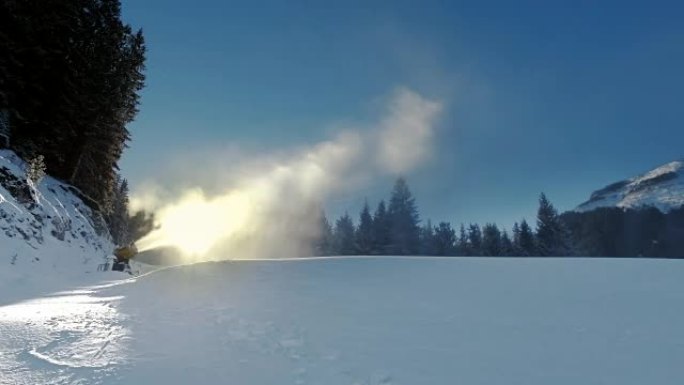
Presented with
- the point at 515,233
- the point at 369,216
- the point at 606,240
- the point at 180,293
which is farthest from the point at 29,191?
the point at 606,240

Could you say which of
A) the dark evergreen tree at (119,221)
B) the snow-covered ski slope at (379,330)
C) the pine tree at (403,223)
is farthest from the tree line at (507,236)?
the snow-covered ski slope at (379,330)

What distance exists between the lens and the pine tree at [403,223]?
172 feet

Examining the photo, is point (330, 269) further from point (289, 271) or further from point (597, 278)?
point (597, 278)

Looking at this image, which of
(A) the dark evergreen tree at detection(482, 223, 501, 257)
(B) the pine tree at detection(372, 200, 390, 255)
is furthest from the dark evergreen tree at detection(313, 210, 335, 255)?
(A) the dark evergreen tree at detection(482, 223, 501, 257)

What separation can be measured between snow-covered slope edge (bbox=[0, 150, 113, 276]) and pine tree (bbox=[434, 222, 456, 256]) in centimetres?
5178

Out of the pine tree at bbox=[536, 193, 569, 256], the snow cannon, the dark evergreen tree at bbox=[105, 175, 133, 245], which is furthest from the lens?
the pine tree at bbox=[536, 193, 569, 256]

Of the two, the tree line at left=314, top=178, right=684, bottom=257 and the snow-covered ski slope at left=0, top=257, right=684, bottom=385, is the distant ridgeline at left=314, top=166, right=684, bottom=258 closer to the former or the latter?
the tree line at left=314, top=178, right=684, bottom=257

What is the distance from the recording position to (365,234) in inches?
2226

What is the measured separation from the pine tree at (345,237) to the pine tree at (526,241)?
21.8 metres

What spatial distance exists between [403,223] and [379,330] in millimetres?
50184

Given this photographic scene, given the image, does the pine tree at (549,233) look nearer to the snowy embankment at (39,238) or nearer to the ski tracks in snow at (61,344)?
the snowy embankment at (39,238)

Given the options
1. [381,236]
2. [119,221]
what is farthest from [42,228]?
[381,236]

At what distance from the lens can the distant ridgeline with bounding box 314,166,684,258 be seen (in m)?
51.4

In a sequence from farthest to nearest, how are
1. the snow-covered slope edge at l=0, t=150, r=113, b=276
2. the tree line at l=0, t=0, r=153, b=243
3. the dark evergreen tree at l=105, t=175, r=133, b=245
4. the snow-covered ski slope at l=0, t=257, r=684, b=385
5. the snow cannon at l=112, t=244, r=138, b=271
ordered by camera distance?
the dark evergreen tree at l=105, t=175, r=133, b=245 → the snow cannon at l=112, t=244, r=138, b=271 → the tree line at l=0, t=0, r=153, b=243 → the snow-covered slope edge at l=0, t=150, r=113, b=276 → the snow-covered ski slope at l=0, t=257, r=684, b=385
